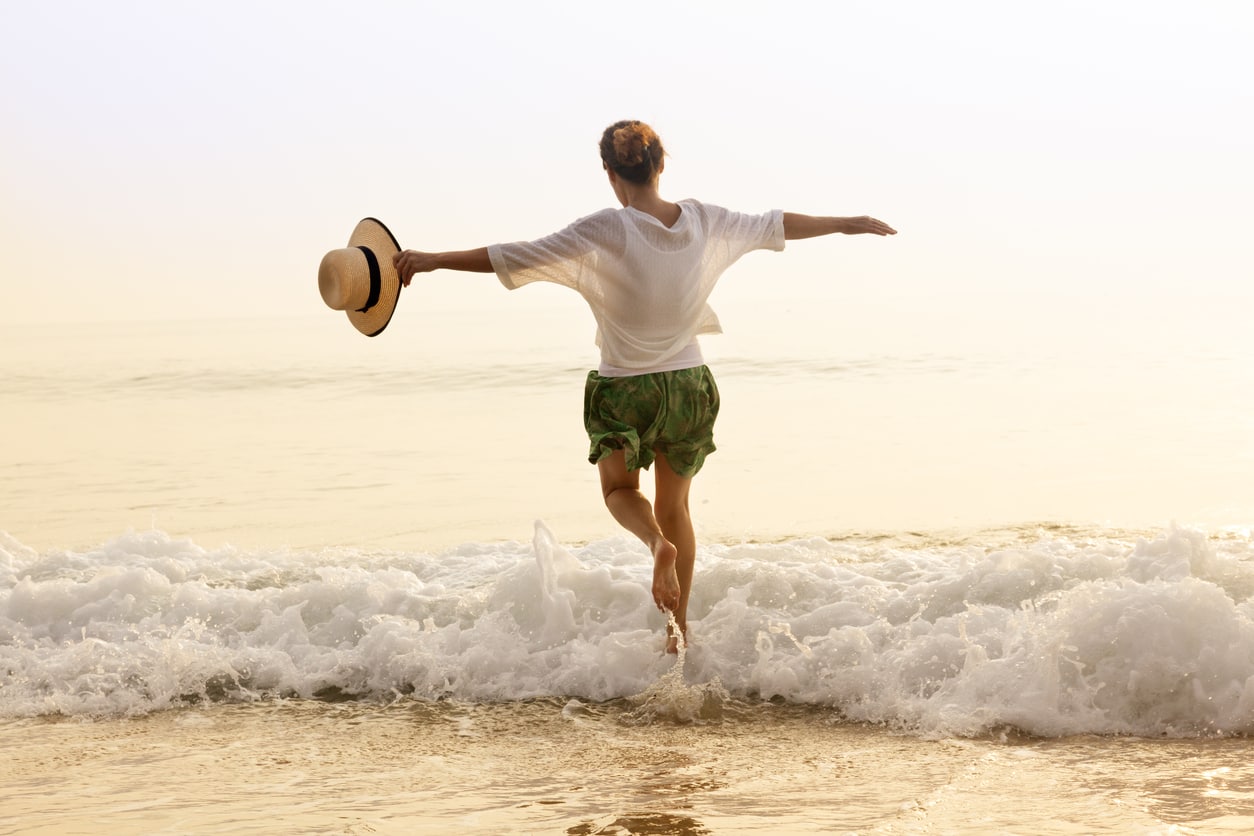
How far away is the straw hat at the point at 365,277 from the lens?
4078mm

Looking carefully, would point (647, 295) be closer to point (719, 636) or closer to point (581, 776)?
point (719, 636)

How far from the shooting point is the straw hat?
4.08m

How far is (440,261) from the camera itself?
160 inches

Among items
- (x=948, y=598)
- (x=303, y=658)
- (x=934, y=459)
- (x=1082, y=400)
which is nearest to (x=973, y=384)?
(x=1082, y=400)

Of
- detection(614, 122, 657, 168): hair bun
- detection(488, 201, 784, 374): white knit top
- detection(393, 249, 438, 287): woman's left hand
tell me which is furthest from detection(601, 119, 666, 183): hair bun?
detection(393, 249, 438, 287): woman's left hand

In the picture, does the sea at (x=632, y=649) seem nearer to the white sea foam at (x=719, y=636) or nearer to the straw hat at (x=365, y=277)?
the white sea foam at (x=719, y=636)

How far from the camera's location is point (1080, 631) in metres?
4.37

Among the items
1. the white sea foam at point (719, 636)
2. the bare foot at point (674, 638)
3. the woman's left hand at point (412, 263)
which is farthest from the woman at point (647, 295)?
the white sea foam at point (719, 636)

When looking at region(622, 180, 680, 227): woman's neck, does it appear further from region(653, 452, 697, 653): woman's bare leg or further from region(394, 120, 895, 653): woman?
region(653, 452, 697, 653): woman's bare leg

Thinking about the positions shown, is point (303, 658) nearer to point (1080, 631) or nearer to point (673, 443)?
point (673, 443)

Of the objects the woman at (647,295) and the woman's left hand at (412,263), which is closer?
the woman's left hand at (412,263)

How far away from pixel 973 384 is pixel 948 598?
12272mm

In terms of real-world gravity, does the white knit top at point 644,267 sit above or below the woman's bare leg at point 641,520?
above

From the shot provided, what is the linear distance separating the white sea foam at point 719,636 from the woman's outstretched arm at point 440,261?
1618 mm
